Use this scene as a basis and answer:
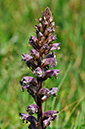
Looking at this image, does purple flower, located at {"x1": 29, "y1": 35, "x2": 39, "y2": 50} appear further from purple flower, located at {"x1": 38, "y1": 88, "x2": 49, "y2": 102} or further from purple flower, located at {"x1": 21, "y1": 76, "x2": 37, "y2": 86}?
purple flower, located at {"x1": 38, "y1": 88, "x2": 49, "y2": 102}

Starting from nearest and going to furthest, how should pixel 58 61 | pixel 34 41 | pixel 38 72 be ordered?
1. pixel 38 72
2. pixel 34 41
3. pixel 58 61

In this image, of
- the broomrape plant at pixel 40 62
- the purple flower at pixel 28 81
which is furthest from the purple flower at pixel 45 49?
the purple flower at pixel 28 81

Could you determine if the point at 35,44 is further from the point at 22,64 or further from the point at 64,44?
the point at 64,44

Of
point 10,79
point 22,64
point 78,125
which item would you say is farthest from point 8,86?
point 78,125

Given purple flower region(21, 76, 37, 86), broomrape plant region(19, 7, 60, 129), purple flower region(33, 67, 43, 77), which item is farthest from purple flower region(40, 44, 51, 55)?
purple flower region(21, 76, 37, 86)

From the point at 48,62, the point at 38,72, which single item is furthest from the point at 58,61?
the point at 38,72

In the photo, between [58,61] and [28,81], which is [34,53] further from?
[58,61]

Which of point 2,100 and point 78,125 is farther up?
point 2,100

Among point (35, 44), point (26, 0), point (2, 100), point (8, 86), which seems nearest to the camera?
point (35, 44)

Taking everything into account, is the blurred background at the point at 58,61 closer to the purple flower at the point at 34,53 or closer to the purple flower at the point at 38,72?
the purple flower at the point at 34,53
